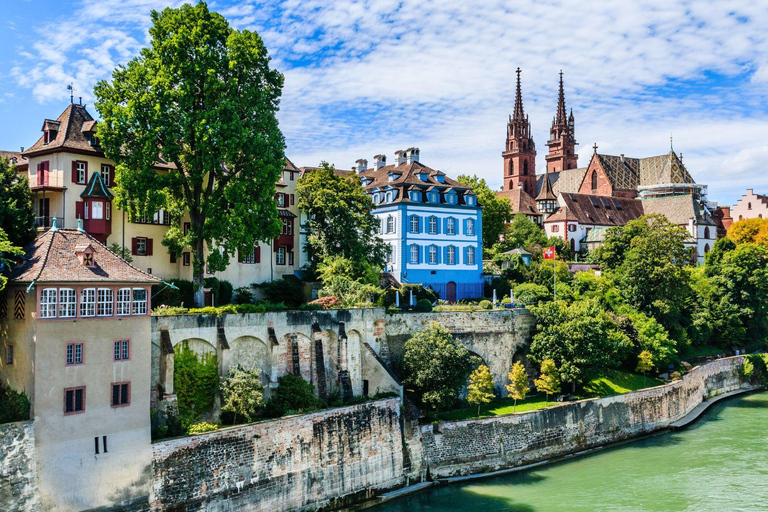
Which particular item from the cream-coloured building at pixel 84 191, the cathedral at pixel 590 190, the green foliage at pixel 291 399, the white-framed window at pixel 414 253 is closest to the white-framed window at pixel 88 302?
the cream-coloured building at pixel 84 191

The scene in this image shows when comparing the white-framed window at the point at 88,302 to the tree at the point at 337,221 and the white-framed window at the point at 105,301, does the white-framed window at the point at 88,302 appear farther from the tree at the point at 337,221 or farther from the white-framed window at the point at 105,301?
the tree at the point at 337,221

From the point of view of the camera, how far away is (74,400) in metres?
25.4

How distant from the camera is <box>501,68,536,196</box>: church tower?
110938 millimetres

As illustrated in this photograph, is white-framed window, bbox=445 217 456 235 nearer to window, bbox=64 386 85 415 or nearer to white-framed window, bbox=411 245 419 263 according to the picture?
white-framed window, bbox=411 245 419 263

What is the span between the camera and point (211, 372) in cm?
3198

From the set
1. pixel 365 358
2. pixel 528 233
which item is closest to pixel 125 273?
pixel 365 358

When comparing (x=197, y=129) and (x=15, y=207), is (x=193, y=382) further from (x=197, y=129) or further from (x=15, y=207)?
(x=197, y=129)

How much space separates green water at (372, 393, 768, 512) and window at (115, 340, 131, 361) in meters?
12.4

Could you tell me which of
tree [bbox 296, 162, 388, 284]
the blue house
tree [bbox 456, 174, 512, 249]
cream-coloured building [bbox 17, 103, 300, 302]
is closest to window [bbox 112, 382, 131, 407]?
cream-coloured building [bbox 17, 103, 300, 302]

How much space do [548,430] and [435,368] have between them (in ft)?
25.2

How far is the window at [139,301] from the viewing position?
90.5ft

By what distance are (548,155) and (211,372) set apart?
3970 inches

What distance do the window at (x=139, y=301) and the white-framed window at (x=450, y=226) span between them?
31618 millimetres

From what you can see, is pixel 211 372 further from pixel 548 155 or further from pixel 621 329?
pixel 548 155
